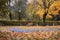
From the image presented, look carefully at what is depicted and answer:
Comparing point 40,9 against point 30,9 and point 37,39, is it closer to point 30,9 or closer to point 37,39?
point 30,9

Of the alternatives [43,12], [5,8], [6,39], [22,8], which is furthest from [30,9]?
[6,39]

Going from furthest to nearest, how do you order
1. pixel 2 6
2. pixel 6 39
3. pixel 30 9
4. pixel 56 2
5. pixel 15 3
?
pixel 15 3
pixel 30 9
pixel 56 2
pixel 2 6
pixel 6 39

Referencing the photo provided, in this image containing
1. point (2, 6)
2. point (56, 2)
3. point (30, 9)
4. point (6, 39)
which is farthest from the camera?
point (30, 9)

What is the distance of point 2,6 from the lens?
18703mm

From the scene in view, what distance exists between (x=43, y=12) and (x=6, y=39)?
29246 millimetres

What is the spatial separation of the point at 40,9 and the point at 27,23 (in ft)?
19.7

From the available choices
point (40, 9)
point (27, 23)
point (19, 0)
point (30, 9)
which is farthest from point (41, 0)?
point (19, 0)

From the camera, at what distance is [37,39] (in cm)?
1612

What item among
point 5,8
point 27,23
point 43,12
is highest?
point 5,8

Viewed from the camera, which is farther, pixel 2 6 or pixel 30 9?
pixel 30 9

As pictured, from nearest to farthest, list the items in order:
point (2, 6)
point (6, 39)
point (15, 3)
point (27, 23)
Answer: point (6, 39)
point (2, 6)
point (27, 23)
point (15, 3)

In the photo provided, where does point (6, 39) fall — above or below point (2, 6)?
below

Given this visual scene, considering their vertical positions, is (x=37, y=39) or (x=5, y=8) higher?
(x=5, y=8)

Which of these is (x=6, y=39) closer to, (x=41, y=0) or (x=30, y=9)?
(x=41, y=0)
